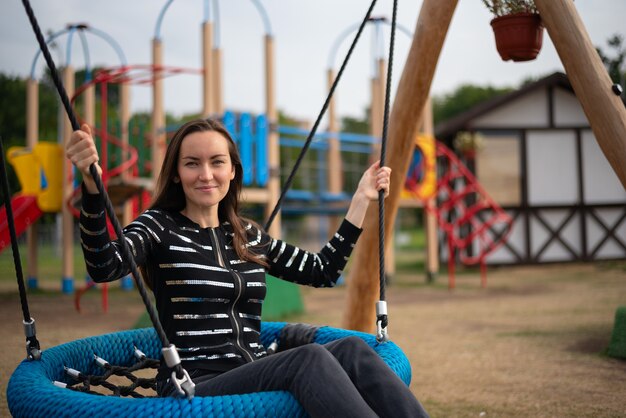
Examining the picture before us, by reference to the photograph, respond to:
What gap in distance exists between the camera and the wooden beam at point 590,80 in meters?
2.47

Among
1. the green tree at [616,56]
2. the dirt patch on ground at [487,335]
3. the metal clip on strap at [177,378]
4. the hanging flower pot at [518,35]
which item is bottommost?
the dirt patch on ground at [487,335]

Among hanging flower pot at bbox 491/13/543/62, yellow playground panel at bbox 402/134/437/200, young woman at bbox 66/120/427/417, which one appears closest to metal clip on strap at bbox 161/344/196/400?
young woman at bbox 66/120/427/417

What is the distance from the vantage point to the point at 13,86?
27.0ft

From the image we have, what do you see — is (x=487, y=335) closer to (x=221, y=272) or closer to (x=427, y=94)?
(x=427, y=94)

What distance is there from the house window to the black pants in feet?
38.4

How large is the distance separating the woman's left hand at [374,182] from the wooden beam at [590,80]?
872 mm

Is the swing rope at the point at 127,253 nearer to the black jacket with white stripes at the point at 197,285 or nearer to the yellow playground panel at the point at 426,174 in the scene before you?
the black jacket with white stripes at the point at 197,285

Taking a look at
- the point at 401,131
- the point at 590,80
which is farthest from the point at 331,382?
the point at 401,131

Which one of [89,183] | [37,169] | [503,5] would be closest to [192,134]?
[89,183]

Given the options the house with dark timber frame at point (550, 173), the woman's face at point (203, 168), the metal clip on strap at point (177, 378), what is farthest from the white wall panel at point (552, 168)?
the metal clip on strap at point (177, 378)

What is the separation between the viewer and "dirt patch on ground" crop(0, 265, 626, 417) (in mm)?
3117

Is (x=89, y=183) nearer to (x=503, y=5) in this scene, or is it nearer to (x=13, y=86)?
(x=503, y=5)

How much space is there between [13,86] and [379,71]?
4914 millimetres

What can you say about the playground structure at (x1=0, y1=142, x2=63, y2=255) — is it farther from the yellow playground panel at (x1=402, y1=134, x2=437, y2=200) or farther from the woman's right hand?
the woman's right hand
